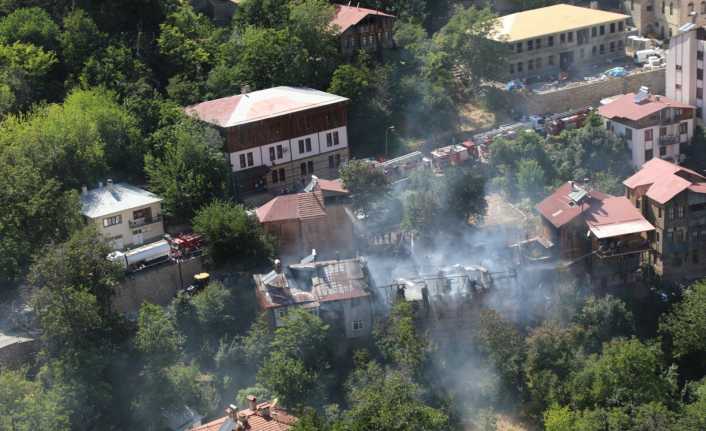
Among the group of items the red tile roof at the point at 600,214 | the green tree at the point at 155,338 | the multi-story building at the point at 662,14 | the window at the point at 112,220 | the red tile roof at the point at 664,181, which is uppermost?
the multi-story building at the point at 662,14

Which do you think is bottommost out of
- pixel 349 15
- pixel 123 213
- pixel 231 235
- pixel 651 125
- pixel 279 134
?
pixel 231 235

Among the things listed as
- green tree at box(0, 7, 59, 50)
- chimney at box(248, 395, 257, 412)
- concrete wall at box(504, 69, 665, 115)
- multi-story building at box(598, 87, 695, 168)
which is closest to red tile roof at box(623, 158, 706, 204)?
multi-story building at box(598, 87, 695, 168)

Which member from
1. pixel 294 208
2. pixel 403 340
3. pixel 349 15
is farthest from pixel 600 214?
pixel 349 15

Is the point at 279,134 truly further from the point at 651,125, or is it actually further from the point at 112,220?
the point at 651,125

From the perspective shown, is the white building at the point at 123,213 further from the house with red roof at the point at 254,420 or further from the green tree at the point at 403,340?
the green tree at the point at 403,340

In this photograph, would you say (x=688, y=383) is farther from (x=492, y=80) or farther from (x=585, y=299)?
(x=492, y=80)

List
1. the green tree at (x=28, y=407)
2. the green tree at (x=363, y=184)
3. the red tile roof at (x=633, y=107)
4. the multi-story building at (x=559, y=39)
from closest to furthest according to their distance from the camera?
the green tree at (x=28, y=407)
the green tree at (x=363, y=184)
the red tile roof at (x=633, y=107)
the multi-story building at (x=559, y=39)

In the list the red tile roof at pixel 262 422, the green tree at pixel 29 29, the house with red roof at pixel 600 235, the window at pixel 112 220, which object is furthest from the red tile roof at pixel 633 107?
the green tree at pixel 29 29
